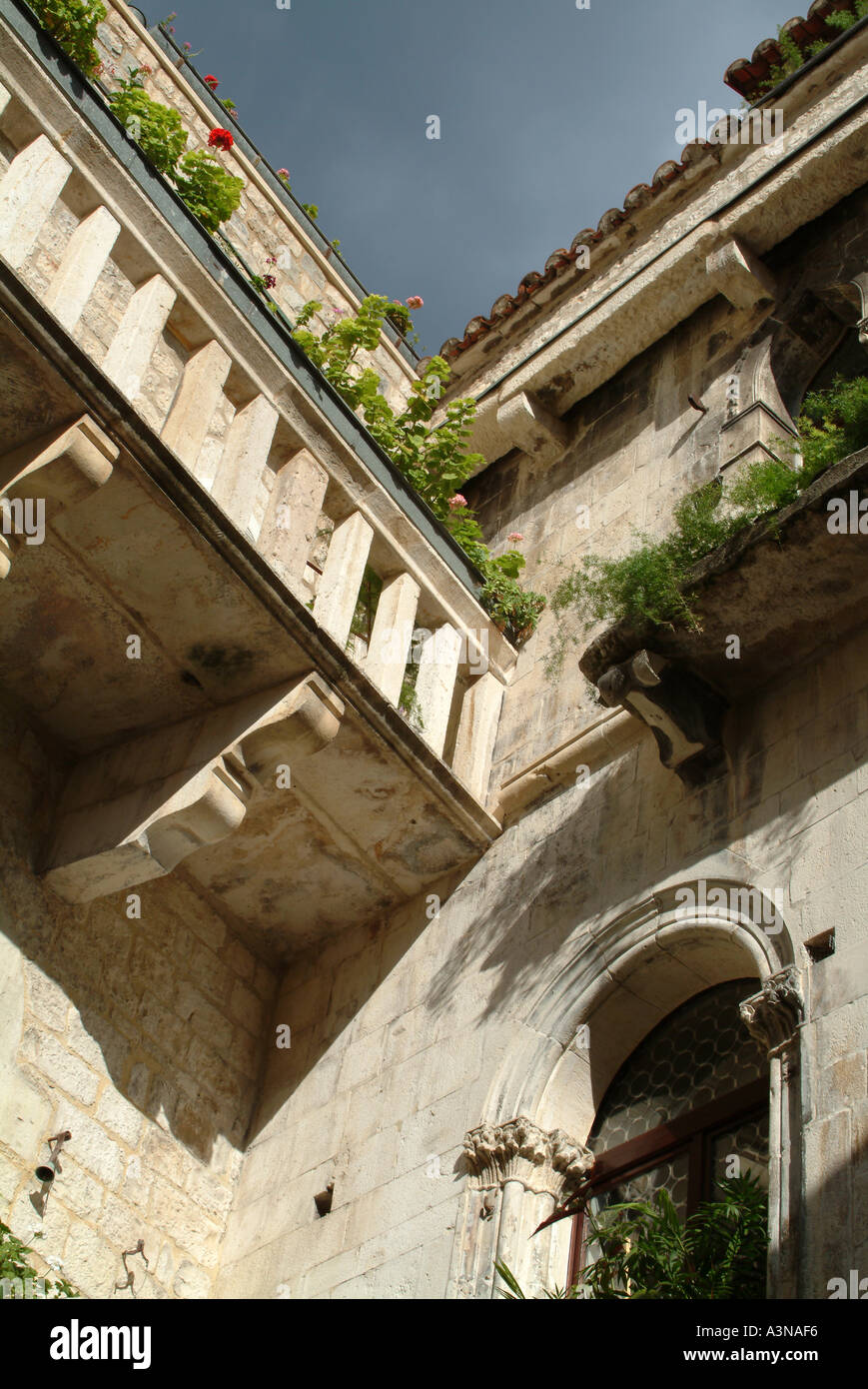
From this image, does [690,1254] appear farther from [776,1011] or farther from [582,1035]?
[582,1035]

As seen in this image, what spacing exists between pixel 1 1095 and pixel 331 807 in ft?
6.80

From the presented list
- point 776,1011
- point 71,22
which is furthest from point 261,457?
point 776,1011

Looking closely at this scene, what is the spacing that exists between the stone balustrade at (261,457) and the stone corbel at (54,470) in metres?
0.28

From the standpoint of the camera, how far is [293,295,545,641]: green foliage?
31.1 ft

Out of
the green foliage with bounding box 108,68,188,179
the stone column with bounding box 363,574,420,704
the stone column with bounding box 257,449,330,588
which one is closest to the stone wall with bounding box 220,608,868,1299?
the stone column with bounding box 363,574,420,704

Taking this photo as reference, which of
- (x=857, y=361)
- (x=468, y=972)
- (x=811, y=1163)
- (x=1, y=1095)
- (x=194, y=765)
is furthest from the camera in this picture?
(x=857, y=361)

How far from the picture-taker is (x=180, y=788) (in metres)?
7.00

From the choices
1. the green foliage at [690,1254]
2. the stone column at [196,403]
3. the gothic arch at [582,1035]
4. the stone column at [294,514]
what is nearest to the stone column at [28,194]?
the stone column at [196,403]

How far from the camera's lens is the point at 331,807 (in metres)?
7.88

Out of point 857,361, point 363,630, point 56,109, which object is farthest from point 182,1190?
point 857,361

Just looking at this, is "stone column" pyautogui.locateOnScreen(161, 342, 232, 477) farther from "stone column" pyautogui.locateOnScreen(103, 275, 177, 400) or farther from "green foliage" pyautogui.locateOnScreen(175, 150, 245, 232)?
"green foliage" pyautogui.locateOnScreen(175, 150, 245, 232)

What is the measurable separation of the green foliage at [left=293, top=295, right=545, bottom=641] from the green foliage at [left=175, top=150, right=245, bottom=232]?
87 centimetres

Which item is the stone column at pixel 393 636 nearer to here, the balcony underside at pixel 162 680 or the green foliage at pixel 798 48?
the balcony underside at pixel 162 680

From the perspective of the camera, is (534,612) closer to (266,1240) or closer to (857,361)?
(857,361)
